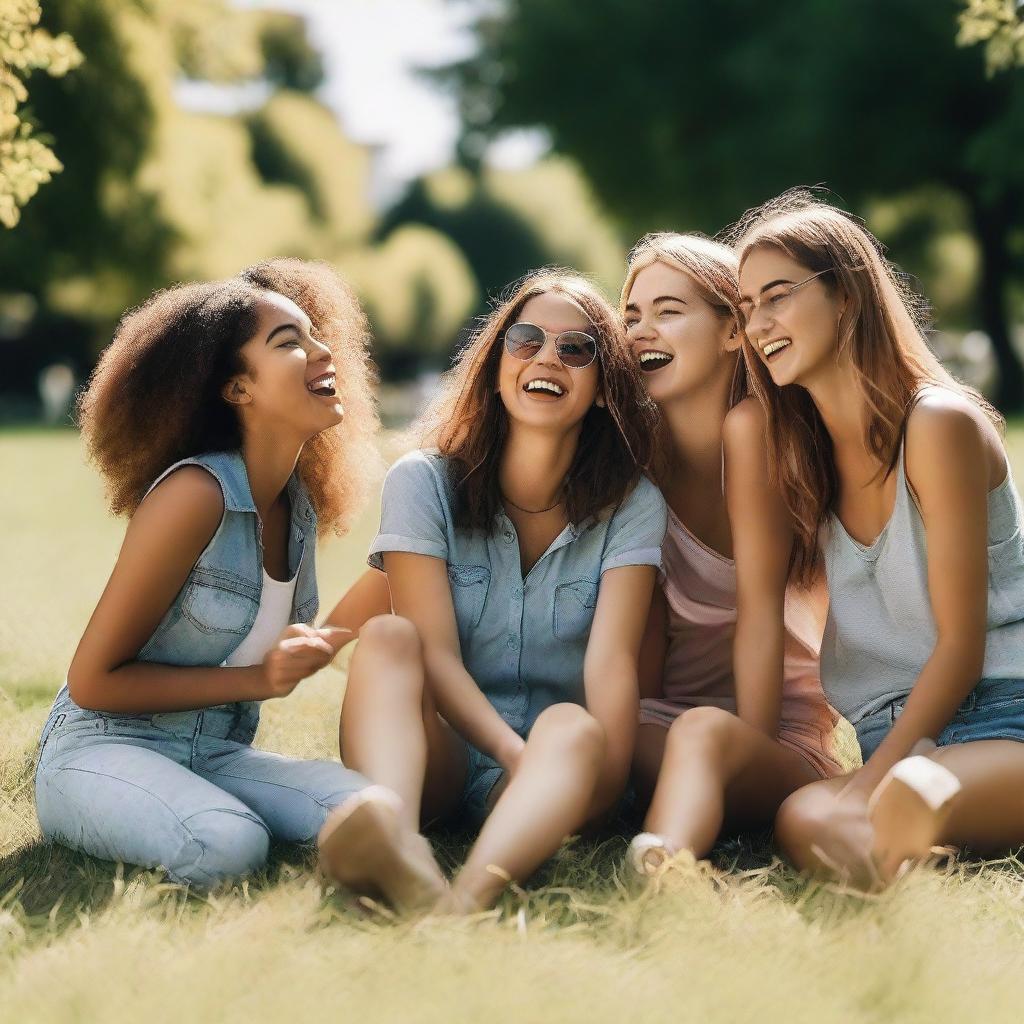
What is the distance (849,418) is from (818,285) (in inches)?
15.0

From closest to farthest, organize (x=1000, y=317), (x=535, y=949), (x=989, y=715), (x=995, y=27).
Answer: (x=535, y=949)
(x=989, y=715)
(x=995, y=27)
(x=1000, y=317)

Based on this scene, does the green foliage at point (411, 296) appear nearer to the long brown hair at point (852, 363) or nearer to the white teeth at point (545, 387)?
the white teeth at point (545, 387)

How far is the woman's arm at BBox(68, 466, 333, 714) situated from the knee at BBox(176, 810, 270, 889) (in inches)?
13.5

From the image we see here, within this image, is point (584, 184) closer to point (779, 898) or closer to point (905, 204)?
point (905, 204)

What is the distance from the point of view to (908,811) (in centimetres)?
316

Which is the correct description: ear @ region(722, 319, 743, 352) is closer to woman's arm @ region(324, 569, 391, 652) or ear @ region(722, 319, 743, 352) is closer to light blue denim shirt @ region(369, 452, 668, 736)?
light blue denim shirt @ region(369, 452, 668, 736)

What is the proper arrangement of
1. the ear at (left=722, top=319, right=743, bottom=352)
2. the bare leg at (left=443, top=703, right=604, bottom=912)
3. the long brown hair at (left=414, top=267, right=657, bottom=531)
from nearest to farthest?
the bare leg at (left=443, top=703, right=604, bottom=912) < the long brown hair at (left=414, top=267, right=657, bottom=531) < the ear at (left=722, top=319, right=743, bottom=352)

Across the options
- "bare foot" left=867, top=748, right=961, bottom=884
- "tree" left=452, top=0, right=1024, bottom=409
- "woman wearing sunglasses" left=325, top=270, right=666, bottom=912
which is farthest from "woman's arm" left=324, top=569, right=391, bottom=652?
"tree" left=452, top=0, right=1024, bottom=409

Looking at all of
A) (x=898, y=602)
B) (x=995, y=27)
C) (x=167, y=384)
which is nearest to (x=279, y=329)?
(x=167, y=384)

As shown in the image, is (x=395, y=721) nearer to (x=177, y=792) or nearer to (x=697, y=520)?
(x=177, y=792)

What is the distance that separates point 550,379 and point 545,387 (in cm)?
3

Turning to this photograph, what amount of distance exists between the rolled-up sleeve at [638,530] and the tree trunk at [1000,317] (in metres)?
27.7

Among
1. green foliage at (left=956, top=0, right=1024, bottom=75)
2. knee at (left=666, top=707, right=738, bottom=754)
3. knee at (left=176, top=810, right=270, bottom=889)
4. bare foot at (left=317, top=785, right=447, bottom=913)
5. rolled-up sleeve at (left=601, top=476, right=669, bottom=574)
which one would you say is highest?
green foliage at (left=956, top=0, right=1024, bottom=75)

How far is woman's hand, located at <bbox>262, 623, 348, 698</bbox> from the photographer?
3.56 metres
